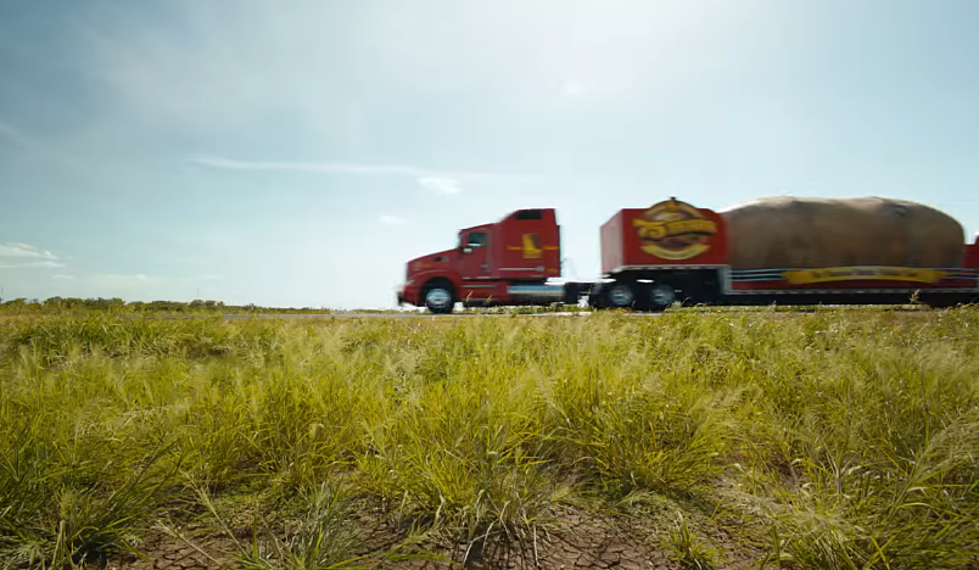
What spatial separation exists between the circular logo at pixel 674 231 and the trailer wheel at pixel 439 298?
6.68 metres

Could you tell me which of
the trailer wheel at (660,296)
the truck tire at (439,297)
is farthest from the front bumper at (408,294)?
the trailer wheel at (660,296)

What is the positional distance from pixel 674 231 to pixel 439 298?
8179 millimetres

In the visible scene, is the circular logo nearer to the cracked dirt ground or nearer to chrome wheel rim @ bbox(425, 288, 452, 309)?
chrome wheel rim @ bbox(425, 288, 452, 309)

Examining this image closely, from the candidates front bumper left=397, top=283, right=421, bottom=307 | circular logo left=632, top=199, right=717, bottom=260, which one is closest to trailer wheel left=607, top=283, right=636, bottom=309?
circular logo left=632, top=199, right=717, bottom=260

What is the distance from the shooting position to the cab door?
50.4ft

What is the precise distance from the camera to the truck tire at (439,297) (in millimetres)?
15148

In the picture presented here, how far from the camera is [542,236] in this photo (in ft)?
49.7

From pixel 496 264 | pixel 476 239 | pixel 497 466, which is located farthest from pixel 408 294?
pixel 497 466

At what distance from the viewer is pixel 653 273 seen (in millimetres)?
15109

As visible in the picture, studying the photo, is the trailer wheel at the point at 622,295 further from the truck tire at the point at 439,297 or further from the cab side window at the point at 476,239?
the truck tire at the point at 439,297

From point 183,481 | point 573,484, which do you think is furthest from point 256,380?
point 573,484

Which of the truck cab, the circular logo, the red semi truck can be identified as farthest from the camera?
the truck cab

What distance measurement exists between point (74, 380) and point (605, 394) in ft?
11.2

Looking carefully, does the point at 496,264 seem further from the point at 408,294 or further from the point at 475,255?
the point at 408,294
